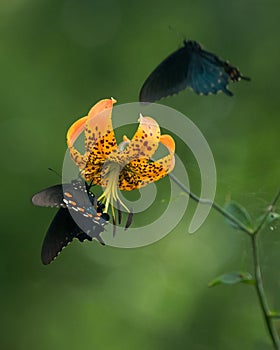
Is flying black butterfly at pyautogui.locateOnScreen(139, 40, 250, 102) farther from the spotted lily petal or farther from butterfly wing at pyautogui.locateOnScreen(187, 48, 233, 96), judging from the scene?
the spotted lily petal

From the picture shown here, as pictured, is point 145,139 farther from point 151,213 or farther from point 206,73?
point 151,213

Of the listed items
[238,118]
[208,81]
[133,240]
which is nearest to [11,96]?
[238,118]

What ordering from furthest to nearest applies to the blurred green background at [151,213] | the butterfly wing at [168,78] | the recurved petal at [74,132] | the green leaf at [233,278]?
the blurred green background at [151,213] → the recurved petal at [74,132] → the butterfly wing at [168,78] → the green leaf at [233,278]

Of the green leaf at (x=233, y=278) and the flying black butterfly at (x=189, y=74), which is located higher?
the flying black butterfly at (x=189, y=74)

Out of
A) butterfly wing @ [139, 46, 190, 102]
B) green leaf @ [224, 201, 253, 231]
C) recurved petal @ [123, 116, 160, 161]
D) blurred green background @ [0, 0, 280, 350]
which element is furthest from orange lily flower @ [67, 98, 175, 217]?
blurred green background @ [0, 0, 280, 350]

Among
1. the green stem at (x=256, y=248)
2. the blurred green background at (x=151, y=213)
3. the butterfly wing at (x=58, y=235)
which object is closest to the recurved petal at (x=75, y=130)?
the butterfly wing at (x=58, y=235)

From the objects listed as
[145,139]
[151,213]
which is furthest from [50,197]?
[151,213]

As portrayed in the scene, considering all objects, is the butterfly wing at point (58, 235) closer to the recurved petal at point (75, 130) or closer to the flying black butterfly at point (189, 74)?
the recurved petal at point (75, 130)
